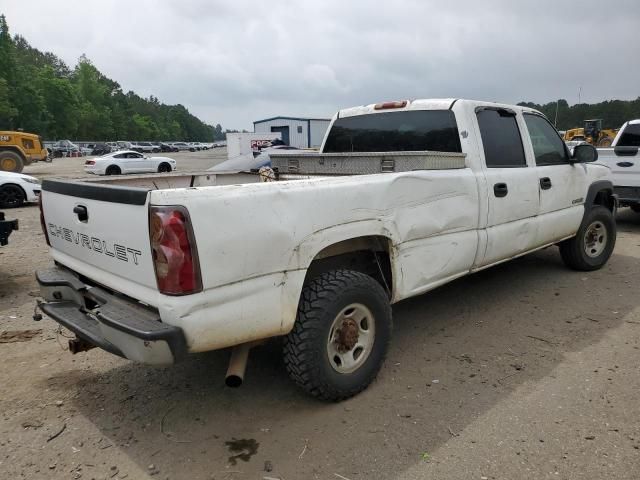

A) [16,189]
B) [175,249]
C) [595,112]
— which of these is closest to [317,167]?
[175,249]

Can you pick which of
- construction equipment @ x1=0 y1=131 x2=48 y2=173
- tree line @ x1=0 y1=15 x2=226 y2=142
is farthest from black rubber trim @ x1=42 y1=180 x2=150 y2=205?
tree line @ x1=0 y1=15 x2=226 y2=142

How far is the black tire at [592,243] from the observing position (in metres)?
5.61

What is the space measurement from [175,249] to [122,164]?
2600cm

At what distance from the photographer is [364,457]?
2.59 meters

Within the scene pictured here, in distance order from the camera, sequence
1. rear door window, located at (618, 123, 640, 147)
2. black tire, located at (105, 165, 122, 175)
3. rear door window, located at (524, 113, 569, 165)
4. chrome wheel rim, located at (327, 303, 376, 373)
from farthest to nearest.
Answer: black tire, located at (105, 165, 122, 175) → rear door window, located at (618, 123, 640, 147) → rear door window, located at (524, 113, 569, 165) → chrome wheel rim, located at (327, 303, 376, 373)

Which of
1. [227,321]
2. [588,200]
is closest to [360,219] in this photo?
[227,321]

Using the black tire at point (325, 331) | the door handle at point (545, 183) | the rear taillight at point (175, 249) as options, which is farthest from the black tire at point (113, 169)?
the rear taillight at point (175, 249)

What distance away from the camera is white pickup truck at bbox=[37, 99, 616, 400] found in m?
2.35

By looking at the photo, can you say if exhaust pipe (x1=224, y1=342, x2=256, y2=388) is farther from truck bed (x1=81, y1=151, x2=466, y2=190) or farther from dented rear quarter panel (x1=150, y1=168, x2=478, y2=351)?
truck bed (x1=81, y1=151, x2=466, y2=190)

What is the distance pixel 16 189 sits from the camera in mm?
11742

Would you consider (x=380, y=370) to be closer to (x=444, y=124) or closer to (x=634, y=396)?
(x=634, y=396)

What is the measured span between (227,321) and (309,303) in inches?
21.9

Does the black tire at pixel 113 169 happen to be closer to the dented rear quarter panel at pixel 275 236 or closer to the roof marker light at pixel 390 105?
the roof marker light at pixel 390 105

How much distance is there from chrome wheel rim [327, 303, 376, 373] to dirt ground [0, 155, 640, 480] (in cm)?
26
